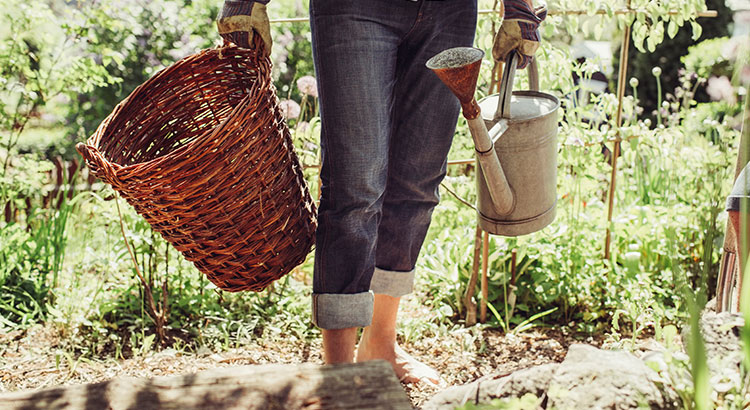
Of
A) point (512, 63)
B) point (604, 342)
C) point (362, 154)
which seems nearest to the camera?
point (362, 154)

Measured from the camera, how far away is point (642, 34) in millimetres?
2168

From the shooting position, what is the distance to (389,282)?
1733mm

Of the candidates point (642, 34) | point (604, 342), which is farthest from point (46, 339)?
point (642, 34)

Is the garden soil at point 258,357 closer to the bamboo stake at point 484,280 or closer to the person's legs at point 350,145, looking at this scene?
the bamboo stake at point 484,280

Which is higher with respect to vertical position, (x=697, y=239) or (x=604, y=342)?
(x=697, y=239)

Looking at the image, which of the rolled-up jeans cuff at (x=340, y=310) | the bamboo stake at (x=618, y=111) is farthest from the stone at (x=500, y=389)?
the bamboo stake at (x=618, y=111)

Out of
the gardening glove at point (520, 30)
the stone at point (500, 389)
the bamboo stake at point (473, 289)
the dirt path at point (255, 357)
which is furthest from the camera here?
the bamboo stake at point (473, 289)

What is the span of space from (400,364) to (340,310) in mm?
389

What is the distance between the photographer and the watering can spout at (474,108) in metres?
1.33

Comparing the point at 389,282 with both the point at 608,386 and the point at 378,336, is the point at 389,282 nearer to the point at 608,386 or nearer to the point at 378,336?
the point at 378,336

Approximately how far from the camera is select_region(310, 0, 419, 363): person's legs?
140 cm

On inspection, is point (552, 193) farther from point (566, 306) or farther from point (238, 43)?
point (238, 43)

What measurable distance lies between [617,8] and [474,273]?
1061 millimetres

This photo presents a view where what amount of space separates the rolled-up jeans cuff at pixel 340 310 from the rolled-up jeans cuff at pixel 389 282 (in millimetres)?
200
